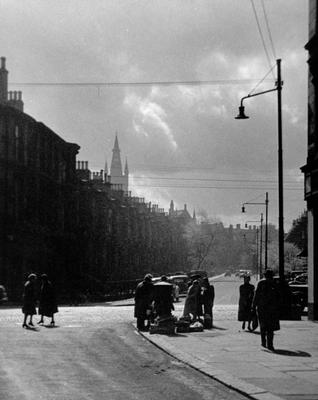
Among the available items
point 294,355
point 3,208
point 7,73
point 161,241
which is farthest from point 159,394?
point 161,241

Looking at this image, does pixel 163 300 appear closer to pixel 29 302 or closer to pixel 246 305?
pixel 246 305

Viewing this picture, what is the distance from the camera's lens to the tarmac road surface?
984cm

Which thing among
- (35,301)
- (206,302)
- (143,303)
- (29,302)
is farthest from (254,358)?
(35,301)

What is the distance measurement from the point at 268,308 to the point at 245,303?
4.74 meters

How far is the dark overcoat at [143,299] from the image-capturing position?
21.3m

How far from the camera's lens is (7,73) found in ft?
163

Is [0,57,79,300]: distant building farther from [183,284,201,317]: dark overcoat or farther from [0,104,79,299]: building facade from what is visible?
[183,284,201,317]: dark overcoat

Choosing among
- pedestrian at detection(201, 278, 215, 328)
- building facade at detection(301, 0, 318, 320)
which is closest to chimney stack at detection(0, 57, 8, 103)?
building facade at detection(301, 0, 318, 320)

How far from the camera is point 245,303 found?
20375mm

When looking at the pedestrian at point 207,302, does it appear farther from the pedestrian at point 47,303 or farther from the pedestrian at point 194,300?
the pedestrian at point 47,303

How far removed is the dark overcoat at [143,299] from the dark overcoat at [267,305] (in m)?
5.65

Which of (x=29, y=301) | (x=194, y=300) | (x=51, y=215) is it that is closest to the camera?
(x=194, y=300)

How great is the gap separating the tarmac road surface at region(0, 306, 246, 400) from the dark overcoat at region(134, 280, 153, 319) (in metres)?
1.18

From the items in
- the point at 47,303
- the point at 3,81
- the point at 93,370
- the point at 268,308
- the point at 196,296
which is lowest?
the point at 93,370
